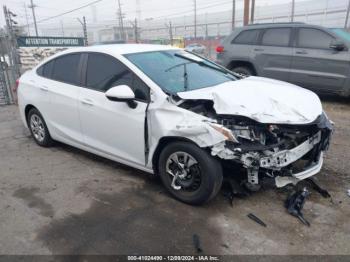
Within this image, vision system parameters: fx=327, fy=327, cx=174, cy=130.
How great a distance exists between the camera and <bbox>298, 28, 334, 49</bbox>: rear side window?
7.23 meters

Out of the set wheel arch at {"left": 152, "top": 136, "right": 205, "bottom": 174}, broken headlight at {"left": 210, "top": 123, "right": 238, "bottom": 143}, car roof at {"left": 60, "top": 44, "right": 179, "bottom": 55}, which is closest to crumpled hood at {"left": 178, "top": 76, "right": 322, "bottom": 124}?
broken headlight at {"left": 210, "top": 123, "right": 238, "bottom": 143}

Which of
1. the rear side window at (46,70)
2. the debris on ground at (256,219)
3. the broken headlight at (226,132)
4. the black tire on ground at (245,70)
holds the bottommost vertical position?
the debris on ground at (256,219)

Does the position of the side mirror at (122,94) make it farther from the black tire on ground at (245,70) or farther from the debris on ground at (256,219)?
the black tire on ground at (245,70)

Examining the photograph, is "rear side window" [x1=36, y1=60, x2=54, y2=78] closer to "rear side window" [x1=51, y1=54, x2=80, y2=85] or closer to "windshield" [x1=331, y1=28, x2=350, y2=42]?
"rear side window" [x1=51, y1=54, x2=80, y2=85]

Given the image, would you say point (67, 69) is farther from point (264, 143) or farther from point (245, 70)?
point (245, 70)

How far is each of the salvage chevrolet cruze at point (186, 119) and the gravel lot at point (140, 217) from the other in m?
0.30

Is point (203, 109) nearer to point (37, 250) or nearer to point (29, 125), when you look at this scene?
point (37, 250)

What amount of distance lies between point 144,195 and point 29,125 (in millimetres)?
2843

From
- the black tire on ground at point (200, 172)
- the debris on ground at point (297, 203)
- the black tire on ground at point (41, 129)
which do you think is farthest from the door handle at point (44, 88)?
the debris on ground at point (297, 203)

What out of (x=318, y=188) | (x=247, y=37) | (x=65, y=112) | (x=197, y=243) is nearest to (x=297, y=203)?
(x=318, y=188)

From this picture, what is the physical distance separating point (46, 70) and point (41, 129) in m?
0.96

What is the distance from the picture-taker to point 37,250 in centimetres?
284

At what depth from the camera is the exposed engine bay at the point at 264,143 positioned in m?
3.04

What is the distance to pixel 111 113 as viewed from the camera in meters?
3.81
